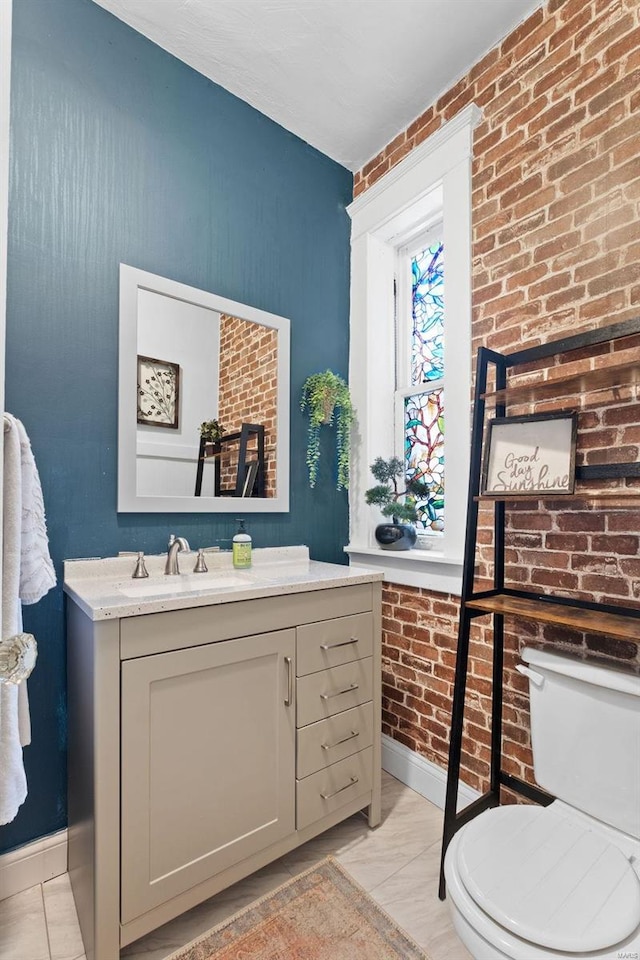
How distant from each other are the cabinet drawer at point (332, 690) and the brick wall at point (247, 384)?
83 cm

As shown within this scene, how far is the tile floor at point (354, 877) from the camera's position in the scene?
1395 millimetres

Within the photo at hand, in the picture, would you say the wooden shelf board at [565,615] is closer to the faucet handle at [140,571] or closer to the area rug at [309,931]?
the area rug at [309,931]

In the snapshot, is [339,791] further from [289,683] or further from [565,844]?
[565,844]

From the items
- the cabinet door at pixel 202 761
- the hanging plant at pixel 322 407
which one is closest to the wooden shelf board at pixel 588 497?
the cabinet door at pixel 202 761

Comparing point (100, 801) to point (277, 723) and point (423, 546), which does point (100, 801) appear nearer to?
point (277, 723)

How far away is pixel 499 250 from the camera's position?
1901 mm

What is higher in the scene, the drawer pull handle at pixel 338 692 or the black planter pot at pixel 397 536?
the black planter pot at pixel 397 536

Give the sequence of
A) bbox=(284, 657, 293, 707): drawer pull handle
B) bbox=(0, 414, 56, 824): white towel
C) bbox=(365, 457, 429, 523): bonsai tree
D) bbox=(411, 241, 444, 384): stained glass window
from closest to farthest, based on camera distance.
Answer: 1. bbox=(0, 414, 56, 824): white towel
2. bbox=(284, 657, 293, 707): drawer pull handle
3. bbox=(365, 457, 429, 523): bonsai tree
4. bbox=(411, 241, 444, 384): stained glass window

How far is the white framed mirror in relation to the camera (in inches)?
72.4

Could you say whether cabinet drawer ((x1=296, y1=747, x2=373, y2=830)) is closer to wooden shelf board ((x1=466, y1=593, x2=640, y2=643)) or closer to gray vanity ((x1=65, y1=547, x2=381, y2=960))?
gray vanity ((x1=65, y1=547, x2=381, y2=960))

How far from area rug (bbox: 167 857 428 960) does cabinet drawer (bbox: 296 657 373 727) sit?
1.66 ft

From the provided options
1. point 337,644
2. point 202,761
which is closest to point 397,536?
point 337,644

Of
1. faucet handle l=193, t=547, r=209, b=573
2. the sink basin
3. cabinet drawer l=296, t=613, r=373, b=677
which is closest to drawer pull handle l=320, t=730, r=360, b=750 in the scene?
cabinet drawer l=296, t=613, r=373, b=677

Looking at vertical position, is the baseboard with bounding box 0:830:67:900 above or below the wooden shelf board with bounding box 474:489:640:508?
below
